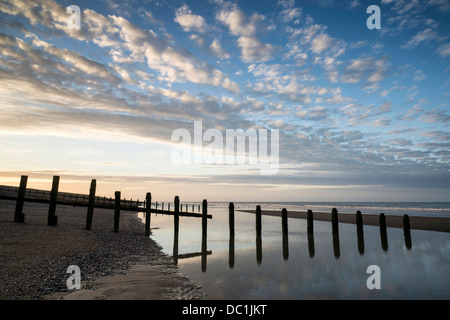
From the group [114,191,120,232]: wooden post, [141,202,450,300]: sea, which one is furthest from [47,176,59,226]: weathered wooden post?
[141,202,450,300]: sea

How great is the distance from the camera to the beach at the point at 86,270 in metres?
6.44

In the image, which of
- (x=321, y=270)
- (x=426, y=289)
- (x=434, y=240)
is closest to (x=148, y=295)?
(x=321, y=270)

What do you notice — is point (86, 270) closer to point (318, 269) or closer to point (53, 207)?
point (318, 269)

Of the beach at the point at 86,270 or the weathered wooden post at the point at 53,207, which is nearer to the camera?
the beach at the point at 86,270

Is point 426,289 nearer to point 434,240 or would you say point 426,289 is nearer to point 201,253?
point 201,253

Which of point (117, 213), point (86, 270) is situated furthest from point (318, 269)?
point (117, 213)

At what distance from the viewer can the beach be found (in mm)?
6438

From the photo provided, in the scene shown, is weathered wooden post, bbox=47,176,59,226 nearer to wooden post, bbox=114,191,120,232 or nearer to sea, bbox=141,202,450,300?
wooden post, bbox=114,191,120,232

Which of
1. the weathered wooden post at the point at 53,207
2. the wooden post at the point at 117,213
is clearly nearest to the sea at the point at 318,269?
the wooden post at the point at 117,213

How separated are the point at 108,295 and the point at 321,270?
7.60 m

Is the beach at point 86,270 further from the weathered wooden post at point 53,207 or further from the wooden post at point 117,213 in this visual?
the wooden post at point 117,213

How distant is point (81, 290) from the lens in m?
6.66
